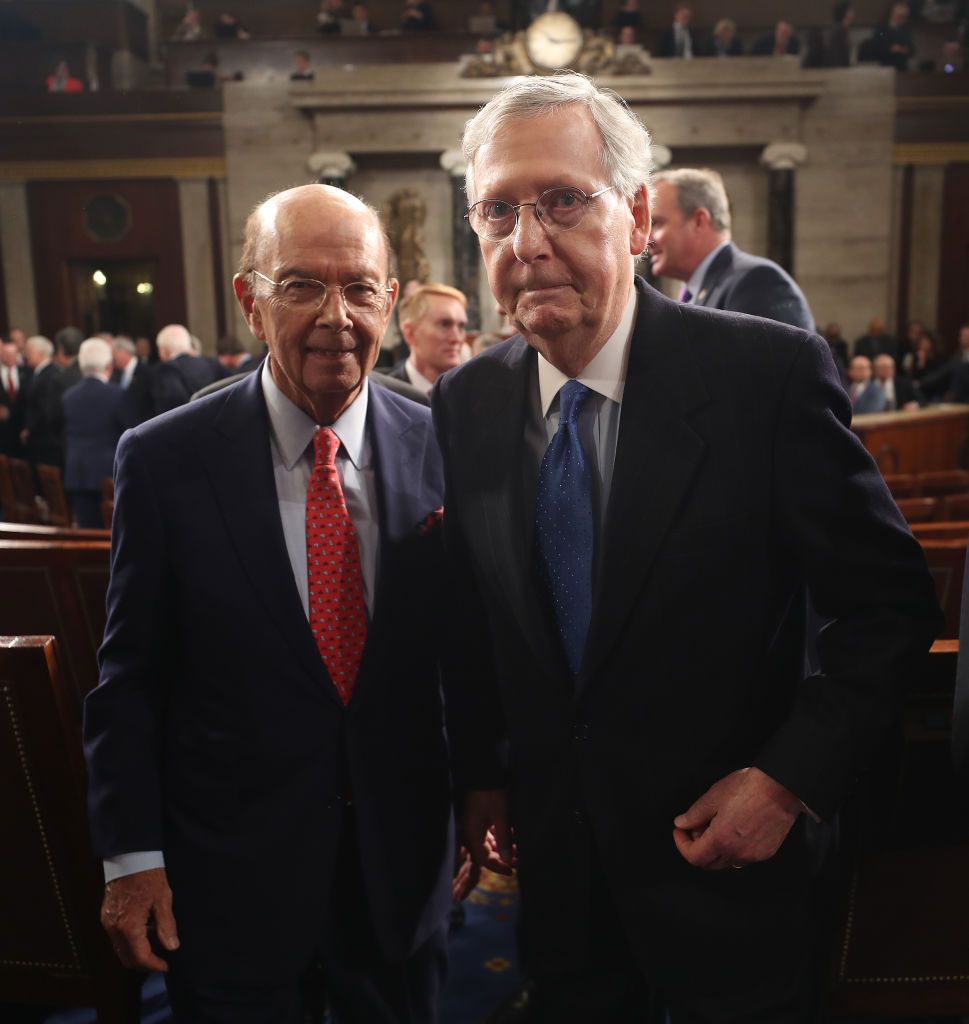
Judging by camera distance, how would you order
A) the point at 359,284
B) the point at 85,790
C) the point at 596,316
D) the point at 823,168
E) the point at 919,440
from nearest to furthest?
the point at 596,316 < the point at 359,284 < the point at 85,790 < the point at 919,440 < the point at 823,168

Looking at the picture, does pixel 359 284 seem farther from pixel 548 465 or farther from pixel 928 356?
pixel 928 356

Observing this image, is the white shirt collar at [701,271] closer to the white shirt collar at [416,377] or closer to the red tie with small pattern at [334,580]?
the white shirt collar at [416,377]

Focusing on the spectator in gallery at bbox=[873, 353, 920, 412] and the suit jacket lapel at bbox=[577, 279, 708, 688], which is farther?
the spectator in gallery at bbox=[873, 353, 920, 412]

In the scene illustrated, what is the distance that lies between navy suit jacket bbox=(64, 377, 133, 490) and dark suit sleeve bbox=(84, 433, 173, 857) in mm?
5708

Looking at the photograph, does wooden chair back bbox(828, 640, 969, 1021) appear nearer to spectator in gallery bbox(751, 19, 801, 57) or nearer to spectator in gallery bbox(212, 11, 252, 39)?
spectator in gallery bbox(751, 19, 801, 57)

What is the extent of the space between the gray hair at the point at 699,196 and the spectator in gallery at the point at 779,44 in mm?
10804

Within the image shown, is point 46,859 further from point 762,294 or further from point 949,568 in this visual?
point 762,294

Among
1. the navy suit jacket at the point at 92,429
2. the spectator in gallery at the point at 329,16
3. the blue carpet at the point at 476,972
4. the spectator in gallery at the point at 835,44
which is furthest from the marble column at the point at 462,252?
the blue carpet at the point at 476,972

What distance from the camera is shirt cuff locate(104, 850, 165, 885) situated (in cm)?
152

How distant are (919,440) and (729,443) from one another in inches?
298

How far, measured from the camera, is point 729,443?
52.8 inches

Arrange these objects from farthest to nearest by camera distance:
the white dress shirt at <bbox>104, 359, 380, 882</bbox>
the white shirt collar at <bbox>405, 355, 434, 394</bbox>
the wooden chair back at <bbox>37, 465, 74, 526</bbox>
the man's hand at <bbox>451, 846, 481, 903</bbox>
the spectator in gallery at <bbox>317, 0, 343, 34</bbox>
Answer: the spectator in gallery at <bbox>317, 0, 343, 34</bbox> < the wooden chair back at <bbox>37, 465, 74, 526</bbox> < the white shirt collar at <bbox>405, 355, 434, 394</bbox> < the man's hand at <bbox>451, 846, 481, 903</bbox> < the white dress shirt at <bbox>104, 359, 380, 882</bbox>

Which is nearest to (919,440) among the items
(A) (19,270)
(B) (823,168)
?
(B) (823,168)

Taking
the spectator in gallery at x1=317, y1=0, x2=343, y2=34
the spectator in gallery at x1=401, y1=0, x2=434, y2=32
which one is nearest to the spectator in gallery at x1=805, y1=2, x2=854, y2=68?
the spectator in gallery at x1=401, y1=0, x2=434, y2=32
